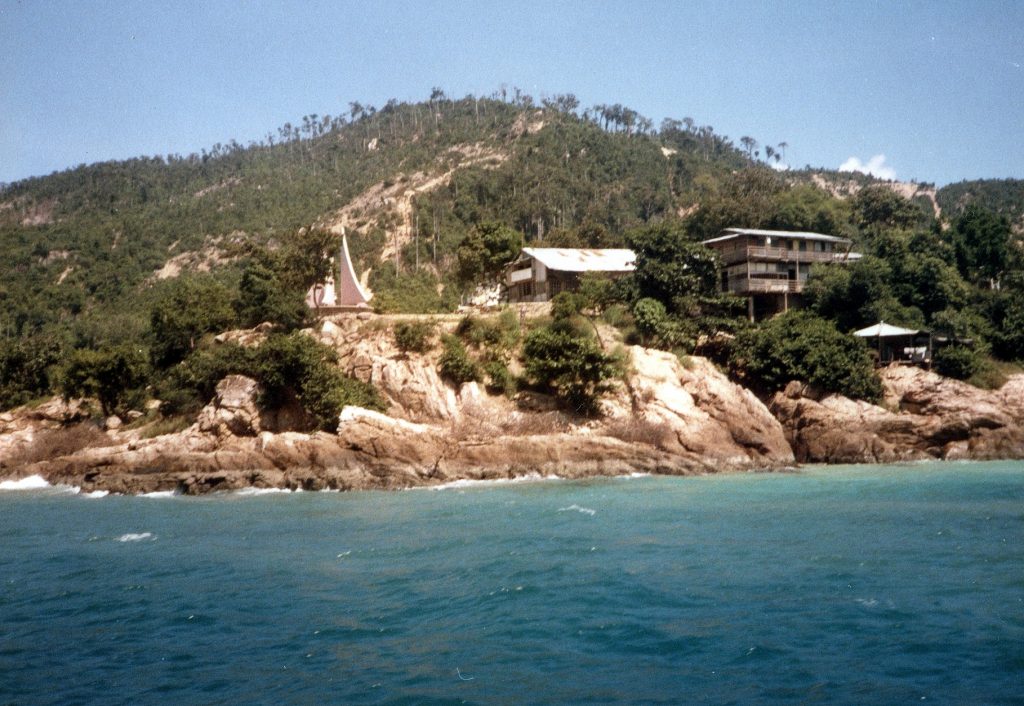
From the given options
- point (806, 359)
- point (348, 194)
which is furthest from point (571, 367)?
point (348, 194)

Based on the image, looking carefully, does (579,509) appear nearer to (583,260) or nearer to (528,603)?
(528,603)

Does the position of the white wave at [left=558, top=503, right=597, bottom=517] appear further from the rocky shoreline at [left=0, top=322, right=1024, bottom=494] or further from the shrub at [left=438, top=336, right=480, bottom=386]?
the shrub at [left=438, top=336, right=480, bottom=386]

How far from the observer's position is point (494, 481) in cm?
3231

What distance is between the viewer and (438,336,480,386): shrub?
126 ft

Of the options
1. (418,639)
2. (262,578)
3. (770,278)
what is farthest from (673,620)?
(770,278)

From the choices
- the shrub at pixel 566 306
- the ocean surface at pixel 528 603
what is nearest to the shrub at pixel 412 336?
the shrub at pixel 566 306

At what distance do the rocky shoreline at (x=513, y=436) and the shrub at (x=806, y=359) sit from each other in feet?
2.73

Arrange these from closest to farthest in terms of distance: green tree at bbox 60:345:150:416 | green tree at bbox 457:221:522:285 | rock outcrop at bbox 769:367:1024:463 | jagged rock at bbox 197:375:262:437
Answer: rock outcrop at bbox 769:367:1024:463 < jagged rock at bbox 197:375:262:437 < green tree at bbox 60:345:150:416 < green tree at bbox 457:221:522:285

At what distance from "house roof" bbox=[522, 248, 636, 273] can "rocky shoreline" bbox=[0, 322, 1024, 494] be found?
34.7ft

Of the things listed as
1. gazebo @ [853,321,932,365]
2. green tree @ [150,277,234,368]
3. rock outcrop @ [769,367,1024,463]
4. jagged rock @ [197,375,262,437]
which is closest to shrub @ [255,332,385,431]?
jagged rock @ [197,375,262,437]

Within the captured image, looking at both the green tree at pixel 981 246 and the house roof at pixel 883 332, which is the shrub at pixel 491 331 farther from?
the green tree at pixel 981 246

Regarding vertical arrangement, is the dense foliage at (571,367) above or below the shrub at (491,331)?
below

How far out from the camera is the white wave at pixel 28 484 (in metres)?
35.0

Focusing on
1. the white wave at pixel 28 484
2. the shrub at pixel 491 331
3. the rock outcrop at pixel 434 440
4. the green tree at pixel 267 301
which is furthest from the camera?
the green tree at pixel 267 301
